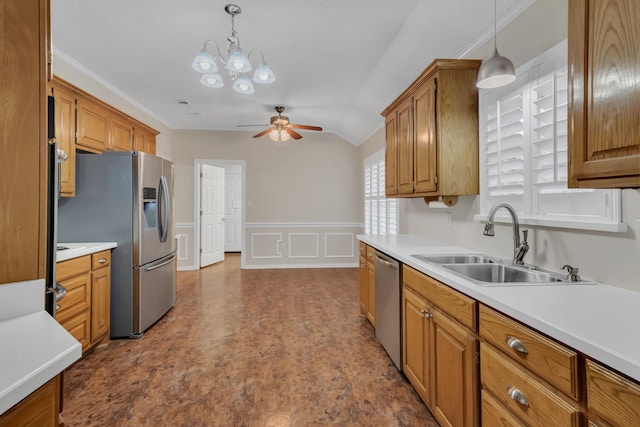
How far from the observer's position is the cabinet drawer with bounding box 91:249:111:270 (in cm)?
248

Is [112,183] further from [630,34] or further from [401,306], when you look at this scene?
[630,34]

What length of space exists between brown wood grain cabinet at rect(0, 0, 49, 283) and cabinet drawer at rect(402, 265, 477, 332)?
1619 mm

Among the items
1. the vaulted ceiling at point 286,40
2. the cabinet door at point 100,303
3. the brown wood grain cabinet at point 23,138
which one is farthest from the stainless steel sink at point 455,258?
the cabinet door at point 100,303

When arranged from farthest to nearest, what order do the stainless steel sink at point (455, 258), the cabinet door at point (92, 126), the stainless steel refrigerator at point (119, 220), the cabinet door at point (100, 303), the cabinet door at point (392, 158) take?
the cabinet door at point (392, 158) < the cabinet door at point (92, 126) < the stainless steel refrigerator at point (119, 220) < the cabinet door at point (100, 303) < the stainless steel sink at point (455, 258)

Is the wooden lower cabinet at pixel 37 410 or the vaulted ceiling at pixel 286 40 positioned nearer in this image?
the wooden lower cabinet at pixel 37 410

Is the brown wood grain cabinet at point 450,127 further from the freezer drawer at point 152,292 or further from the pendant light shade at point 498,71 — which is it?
the freezer drawer at point 152,292

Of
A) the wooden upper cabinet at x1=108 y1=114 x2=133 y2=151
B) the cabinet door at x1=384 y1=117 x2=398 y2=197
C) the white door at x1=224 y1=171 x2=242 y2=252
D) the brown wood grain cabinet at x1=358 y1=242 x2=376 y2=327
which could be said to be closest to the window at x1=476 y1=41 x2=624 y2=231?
the cabinet door at x1=384 y1=117 x2=398 y2=197

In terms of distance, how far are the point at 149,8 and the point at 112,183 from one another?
1478 mm

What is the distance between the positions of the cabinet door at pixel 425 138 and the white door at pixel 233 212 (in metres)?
5.81

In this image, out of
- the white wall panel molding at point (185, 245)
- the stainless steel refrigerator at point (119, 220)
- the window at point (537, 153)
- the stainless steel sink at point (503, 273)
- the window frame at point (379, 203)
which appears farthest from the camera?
the white wall panel molding at point (185, 245)

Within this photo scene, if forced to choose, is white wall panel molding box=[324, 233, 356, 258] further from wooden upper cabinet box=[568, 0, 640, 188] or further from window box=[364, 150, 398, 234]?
wooden upper cabinet box=[568, 0, 640, 188]

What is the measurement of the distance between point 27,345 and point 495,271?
2.09 metres

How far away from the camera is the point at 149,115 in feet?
15.8

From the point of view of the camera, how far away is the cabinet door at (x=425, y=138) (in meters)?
2.18
